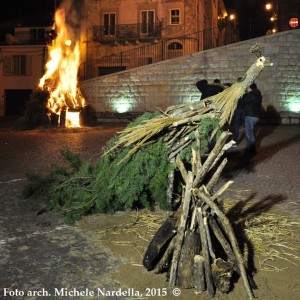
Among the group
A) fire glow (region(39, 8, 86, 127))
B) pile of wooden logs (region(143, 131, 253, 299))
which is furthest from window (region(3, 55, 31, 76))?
pile of wooden logs (region(143, 131, 253, 299))

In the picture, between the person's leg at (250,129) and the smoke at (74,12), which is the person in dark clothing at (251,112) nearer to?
the person's leg at (250,129)

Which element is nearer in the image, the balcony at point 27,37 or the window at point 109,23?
the window at point 109,23

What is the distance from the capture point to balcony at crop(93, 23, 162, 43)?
31688 mm

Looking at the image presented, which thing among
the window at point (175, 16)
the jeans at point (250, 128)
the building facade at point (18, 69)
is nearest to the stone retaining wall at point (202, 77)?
the jeans at point (250, 128)

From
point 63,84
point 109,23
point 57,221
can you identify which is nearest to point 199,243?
point 57,221

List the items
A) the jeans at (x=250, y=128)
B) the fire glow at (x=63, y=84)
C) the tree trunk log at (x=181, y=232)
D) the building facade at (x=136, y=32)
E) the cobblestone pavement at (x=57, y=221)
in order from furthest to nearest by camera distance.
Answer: the building facade at (x=136, y=32) → the fire glow at (x=63, y=84) → the jeans at (x=250, y=128) → the cobblestone pavement at (x=57, y=221) → the tree trunk log at (x=181, y=232)

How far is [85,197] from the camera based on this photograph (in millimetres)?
5379

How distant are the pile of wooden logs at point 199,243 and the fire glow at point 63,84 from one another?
16.1m

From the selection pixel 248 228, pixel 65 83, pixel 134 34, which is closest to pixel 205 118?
pixel 248 228

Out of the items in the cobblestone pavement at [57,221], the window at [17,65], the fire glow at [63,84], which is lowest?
the cobblestone pavement at [57,221]

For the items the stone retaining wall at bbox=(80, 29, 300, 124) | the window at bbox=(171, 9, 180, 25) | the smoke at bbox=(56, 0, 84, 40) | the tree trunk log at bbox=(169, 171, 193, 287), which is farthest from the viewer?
the smoke at bbox=(56, 0, 84, 40)

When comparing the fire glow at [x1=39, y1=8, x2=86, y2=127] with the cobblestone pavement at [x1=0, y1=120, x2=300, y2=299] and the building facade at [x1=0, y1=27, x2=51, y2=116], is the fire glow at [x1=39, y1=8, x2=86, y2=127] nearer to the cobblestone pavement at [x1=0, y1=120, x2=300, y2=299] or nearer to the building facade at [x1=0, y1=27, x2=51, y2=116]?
the cobblestone pavement at [x1=0, y1=120, x2=300, y2=299]

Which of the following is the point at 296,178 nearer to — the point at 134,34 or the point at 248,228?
the point at 248,228

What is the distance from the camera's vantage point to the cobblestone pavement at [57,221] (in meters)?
3.69
